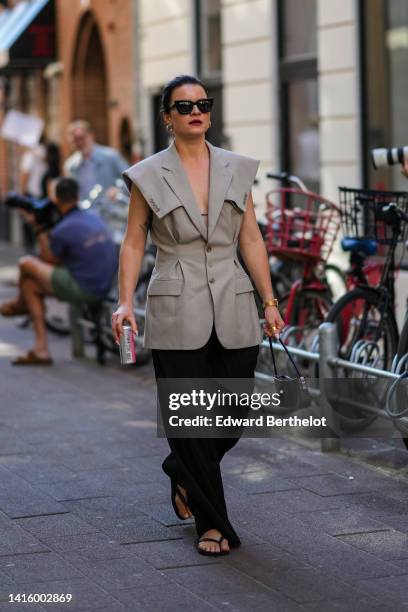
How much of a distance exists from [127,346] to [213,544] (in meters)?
0.86

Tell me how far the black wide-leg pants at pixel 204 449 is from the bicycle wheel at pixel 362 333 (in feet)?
6.11

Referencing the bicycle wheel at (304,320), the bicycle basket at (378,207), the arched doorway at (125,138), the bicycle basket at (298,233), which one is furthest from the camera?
the arched doorway at (125,138)

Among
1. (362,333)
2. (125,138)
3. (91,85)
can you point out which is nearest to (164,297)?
(362,333)

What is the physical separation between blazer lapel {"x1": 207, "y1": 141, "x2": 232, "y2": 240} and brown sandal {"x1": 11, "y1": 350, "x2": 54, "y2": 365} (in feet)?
18.4

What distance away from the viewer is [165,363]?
5.66 meters

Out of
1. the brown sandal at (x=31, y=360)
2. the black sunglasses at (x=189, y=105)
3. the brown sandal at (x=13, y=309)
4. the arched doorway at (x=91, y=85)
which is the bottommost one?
the brown sandal at (x=31, y=360)

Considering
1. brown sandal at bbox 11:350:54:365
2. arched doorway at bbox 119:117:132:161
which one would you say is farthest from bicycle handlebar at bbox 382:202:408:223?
arched doorway at bbox 119:117:132:161

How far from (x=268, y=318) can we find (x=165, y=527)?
1044 mm

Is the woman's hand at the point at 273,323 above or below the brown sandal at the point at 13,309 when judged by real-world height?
above

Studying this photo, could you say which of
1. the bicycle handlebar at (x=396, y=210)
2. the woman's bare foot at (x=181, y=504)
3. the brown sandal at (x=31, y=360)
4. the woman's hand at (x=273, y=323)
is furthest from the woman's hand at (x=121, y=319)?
the brown sandal at (x=31, y=360)

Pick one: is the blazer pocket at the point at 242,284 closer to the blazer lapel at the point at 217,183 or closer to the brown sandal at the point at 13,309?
the blazer lapel at the point at 217,183

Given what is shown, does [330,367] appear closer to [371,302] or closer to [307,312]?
[371,302]

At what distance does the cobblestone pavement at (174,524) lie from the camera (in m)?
5.04

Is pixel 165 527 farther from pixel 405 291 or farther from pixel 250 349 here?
pixel 405 291
